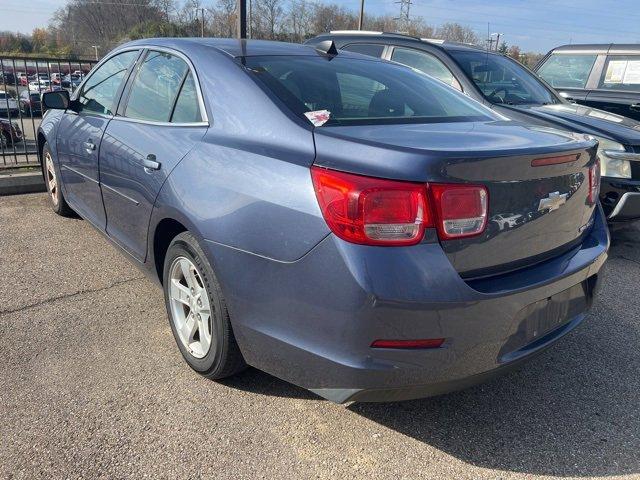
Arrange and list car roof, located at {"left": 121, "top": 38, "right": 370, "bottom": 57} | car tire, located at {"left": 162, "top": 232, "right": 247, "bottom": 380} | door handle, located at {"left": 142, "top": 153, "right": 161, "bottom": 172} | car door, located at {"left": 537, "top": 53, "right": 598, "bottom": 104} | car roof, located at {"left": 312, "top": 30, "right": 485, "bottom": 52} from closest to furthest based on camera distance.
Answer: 1. car tire, located at {"left": 162, "top": 232, "right": 247, "bottom": 380}
2. door handle, located at {"left": 142, "top": 153, "right": 161, "bottom": 172}
3. car roof, located at {"left": 121, "top": 38, "right": 370, "bottom": 57}
4. car roof, located at {"left": 312, "top": 30, "right": 485, "bottom": 52}
5. car door, located at {"left": 537, "top": 53, "right": 598, "bottom": 104}

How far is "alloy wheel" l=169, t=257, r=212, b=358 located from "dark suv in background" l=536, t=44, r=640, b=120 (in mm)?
6436

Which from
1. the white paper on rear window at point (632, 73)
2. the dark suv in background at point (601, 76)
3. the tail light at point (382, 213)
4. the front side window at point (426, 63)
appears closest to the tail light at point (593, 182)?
the tail light at point (382, 213)

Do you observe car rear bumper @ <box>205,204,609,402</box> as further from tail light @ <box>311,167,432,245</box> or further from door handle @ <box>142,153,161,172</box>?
door handle @ <box>142,153,161,172</box>

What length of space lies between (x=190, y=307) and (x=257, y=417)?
0.64 meters

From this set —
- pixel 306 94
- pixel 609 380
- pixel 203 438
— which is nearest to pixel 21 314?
pixel 203 438

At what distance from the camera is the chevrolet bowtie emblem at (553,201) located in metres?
2.11

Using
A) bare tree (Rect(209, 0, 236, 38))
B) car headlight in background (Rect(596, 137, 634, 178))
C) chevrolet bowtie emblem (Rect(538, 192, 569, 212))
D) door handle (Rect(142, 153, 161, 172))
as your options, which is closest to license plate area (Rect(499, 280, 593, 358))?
chevrolet bowtie emblem (Rect(538, 192, 569, 212))

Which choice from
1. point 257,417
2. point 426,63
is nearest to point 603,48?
point 426,63

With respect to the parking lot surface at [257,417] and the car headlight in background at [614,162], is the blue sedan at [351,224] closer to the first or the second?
the parking lot surface at [257,417]

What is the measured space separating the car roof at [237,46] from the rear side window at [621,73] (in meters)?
5.76

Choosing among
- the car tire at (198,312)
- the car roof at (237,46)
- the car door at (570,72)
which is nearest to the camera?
the car tire at (198,312)

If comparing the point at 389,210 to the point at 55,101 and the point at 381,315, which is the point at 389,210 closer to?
the point at 381,315

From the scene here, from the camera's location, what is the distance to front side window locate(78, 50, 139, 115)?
138 inches

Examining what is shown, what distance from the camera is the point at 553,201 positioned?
2.16 metres
